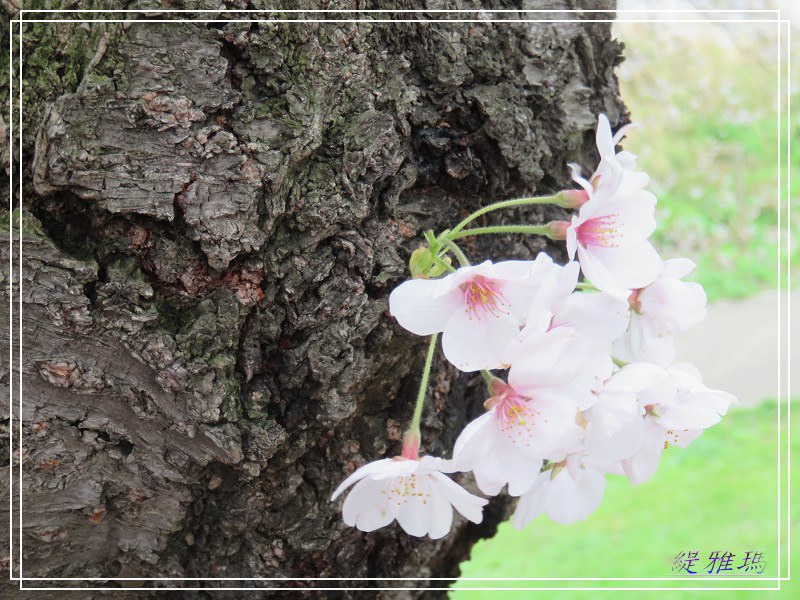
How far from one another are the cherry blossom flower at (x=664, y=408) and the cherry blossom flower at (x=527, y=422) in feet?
0.22

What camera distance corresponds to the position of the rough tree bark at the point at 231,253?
72cm

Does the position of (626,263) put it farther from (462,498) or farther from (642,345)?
(462,498)

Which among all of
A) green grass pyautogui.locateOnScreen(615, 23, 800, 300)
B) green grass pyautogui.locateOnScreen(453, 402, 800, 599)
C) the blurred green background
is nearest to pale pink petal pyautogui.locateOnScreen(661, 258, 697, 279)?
the blurred green background

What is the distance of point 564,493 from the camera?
0.74 metres

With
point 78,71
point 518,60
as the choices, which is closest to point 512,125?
point 518,60

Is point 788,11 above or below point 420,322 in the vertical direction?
above

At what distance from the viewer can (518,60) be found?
0.86m

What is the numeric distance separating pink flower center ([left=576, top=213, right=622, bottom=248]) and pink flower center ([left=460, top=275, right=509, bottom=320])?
0.30 feet

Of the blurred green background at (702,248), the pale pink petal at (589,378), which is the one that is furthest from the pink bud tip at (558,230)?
the blurred green background at (702,248)

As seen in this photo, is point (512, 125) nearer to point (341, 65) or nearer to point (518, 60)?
point (518, 60)

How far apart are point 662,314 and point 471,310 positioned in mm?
197

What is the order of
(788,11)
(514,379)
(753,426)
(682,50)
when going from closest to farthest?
(514,379), (788,11), (753,426), (682,50)

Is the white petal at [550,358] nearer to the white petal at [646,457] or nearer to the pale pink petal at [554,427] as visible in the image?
the pale pink petal at [554,427]

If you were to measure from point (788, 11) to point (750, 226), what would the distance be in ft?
8.44
